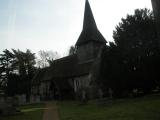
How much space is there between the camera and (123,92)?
102ft

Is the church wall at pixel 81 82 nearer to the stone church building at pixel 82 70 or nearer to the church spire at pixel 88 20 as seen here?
the stone church building at pixel 82 70

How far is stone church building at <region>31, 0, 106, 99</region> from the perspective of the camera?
3581cm

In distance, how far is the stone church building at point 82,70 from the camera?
3581cm

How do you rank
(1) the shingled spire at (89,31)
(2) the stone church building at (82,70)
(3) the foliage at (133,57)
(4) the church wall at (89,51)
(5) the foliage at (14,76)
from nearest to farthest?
(3) the foliage at (133,57)
(2) the stone church building at (82,70)
(4) the church wall at (89,51)
(1) the shingled spire at (89,31)
(5) the foliage at (14,76)

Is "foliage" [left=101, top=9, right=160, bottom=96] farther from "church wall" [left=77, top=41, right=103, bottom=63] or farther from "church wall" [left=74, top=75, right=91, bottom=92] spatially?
"church wall" [left=77, top=41, right=103, bottom=63]

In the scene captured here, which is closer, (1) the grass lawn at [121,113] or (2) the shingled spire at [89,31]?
(1) the grass lawn at [121,113]

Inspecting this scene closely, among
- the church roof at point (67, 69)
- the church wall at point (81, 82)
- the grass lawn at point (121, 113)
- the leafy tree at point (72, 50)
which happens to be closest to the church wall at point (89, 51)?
the church roof at point (67, 69)

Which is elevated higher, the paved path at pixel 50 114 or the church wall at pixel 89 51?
the church wall at pixel 89 51

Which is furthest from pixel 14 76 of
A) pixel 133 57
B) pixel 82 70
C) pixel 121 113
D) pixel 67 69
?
pixel 121 113

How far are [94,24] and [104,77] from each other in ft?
47.0

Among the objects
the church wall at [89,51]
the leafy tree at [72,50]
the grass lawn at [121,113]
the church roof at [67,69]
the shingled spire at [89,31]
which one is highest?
the leafy tree at [72,50]

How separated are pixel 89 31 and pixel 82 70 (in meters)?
7.39

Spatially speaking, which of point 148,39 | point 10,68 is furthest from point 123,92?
point 10,68

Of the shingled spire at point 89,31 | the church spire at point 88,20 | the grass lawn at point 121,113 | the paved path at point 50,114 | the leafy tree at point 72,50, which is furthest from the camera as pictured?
the leafy tree at point 72,50
